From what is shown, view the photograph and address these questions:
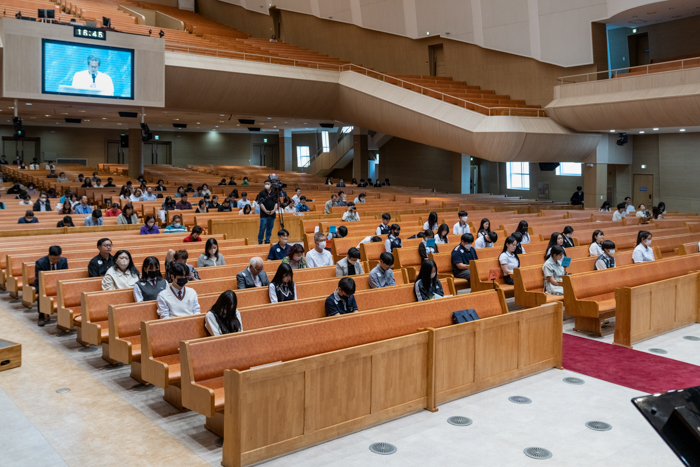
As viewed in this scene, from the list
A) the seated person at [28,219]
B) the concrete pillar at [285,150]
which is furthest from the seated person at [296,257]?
the concrete pillar at [285,150]

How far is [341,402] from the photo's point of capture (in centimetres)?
457

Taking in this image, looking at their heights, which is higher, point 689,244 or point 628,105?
point 628,105

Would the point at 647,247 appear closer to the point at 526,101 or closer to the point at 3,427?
the point at 3,427

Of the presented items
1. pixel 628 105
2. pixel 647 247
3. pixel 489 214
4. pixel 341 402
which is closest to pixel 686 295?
pixel 647 247

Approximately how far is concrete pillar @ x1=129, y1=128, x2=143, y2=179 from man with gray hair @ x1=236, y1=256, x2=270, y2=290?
22067mm

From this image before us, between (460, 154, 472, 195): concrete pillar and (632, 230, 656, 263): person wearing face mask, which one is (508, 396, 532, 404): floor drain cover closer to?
(632, 230, 656, 263): person wearing face mask

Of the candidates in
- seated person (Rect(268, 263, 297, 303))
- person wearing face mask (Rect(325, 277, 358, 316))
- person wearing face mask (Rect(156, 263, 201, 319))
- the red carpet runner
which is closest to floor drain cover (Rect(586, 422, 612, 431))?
the red carpet runner

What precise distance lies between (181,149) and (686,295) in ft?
110

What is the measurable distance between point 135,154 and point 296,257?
874 inches

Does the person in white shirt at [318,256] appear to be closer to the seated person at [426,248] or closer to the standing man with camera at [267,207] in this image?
the seated person at [426,248]

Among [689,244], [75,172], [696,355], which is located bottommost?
[696,355]

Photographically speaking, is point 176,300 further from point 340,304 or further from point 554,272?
point 554,272

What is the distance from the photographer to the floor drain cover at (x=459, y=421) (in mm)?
4867

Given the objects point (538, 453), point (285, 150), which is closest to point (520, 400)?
point (538, 453)
